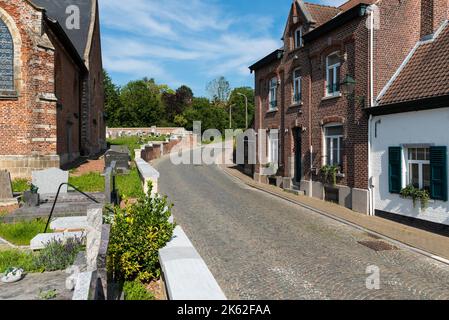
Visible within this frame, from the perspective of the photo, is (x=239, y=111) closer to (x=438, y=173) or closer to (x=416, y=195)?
(x=416, y=195)

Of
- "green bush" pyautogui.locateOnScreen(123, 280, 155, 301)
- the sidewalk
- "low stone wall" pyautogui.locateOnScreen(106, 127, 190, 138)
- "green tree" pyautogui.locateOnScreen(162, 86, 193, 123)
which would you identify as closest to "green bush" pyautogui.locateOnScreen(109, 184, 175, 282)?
"green bush" pyautogui.locateOnScreen(123, 280, 155, 301)

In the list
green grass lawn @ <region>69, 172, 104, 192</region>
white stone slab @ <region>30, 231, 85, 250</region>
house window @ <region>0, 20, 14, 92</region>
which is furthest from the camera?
house window @ <region>0, 20, 14, 92</region>

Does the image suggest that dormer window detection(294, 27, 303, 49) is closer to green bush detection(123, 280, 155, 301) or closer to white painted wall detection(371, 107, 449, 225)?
white painted wall detection(371, 107, 449, 225)

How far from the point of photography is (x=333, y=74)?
15406mm

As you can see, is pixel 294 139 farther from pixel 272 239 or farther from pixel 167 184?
pixel 272 239

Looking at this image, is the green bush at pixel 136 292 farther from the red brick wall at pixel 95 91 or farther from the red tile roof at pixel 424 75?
the red brick wall at pixel 95 91

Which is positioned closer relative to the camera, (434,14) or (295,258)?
(295,258)

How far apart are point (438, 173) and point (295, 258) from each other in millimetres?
5710

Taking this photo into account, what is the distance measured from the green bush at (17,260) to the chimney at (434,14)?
1491cm

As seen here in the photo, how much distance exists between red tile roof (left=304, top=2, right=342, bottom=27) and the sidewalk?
8896mm

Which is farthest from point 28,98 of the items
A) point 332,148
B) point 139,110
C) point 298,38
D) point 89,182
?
point 139,110

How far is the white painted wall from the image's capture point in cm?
1027

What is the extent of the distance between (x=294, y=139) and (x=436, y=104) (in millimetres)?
8822
